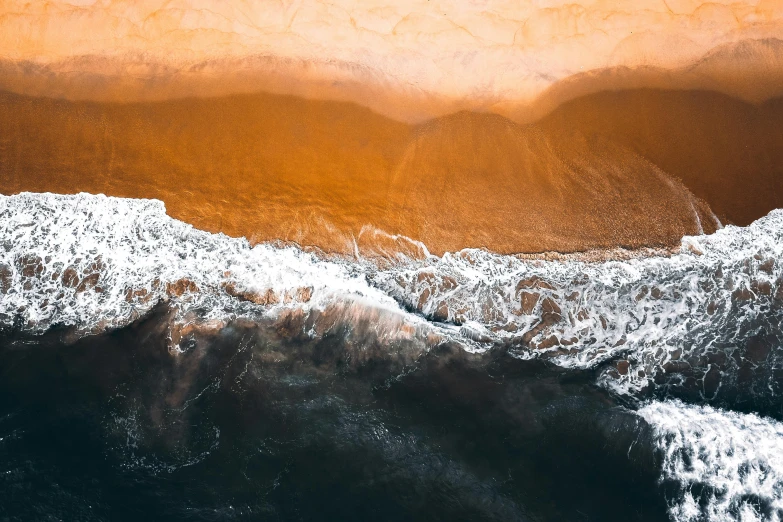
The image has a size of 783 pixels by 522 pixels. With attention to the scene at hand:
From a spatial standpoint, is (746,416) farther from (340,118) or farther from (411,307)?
(340,118)

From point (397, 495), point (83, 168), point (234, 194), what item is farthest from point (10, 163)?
point (397, 495)

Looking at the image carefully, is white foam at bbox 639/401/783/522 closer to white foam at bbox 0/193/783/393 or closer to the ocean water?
the ocean water

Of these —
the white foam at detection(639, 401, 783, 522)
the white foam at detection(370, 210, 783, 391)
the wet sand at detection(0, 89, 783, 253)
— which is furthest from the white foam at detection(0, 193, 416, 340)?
the white foam at detection(639, 401, 783, 522)

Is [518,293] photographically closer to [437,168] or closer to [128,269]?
[437,168]

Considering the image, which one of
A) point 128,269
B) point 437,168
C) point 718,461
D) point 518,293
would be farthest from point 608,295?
point 128,269

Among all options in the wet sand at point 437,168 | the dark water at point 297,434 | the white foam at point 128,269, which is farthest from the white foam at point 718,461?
the white foam at point 128,269

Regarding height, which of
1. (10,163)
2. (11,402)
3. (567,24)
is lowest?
(11,402)

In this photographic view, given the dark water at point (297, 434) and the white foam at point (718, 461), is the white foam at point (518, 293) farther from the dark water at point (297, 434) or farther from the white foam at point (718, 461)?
the white foam at point (718, 461)
